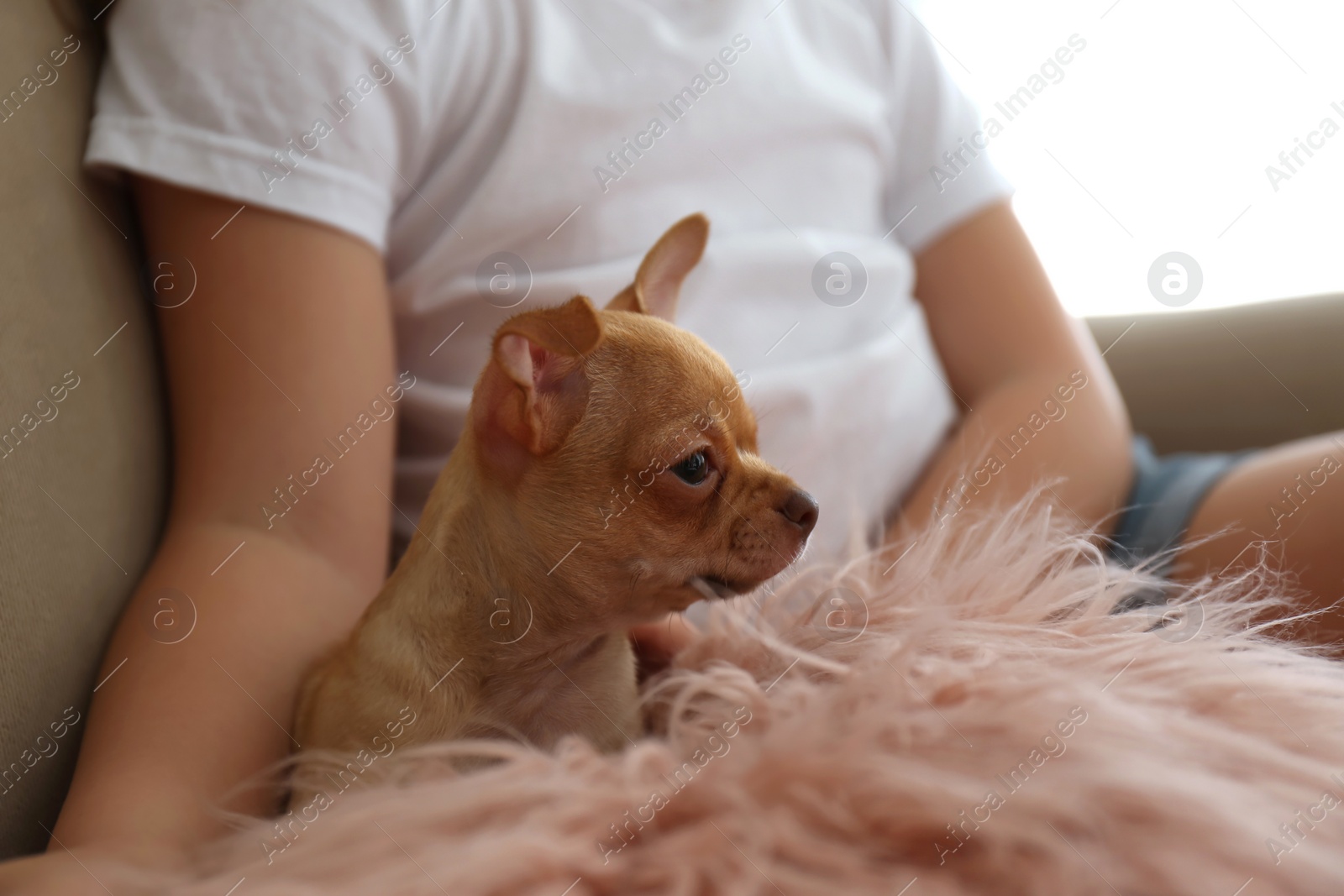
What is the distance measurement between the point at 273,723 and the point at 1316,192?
5.34 feet

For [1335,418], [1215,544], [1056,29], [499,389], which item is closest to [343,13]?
[499,389]

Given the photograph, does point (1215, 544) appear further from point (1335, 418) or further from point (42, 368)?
point (42, 368)

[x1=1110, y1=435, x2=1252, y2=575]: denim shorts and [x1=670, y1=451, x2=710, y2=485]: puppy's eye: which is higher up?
[x1=670, y1=451, x2=710, y2=485]: puppy's eye

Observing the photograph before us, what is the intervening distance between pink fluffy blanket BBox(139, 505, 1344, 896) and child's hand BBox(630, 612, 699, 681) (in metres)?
0.13

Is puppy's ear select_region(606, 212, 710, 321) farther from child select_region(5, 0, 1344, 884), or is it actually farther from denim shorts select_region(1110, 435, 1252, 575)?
denim shorts select_region(1110, 435, 1252, 575)

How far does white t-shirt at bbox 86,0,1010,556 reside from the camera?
82cm

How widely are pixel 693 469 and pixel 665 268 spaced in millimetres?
198

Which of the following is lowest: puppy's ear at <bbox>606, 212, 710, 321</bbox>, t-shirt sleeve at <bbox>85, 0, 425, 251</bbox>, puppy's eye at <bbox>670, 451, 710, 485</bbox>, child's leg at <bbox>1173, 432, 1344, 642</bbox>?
child's leg at <bbox>1173, 432, 1344, 642</bbox>

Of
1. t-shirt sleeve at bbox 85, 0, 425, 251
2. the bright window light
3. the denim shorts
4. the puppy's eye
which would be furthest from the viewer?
the bright window light

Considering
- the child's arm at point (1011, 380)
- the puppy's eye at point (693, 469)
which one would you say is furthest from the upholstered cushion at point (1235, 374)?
the puppy's eye at point (693, 469)

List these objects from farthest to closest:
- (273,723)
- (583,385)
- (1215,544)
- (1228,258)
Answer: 1. (1228,258)
2. (1215,544)
3. (273,723)
4. (583,385)

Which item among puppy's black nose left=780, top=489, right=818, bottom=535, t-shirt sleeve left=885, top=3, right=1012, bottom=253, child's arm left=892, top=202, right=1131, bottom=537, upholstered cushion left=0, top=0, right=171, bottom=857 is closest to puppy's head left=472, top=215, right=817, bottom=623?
puppy's black nose left=780, top=489, right=818, bottom=535

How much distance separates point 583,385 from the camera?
56 cm

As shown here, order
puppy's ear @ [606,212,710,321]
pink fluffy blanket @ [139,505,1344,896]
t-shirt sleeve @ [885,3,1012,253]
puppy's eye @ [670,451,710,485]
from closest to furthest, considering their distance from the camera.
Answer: pink fluffy blanket @ [139,505,1344,896], puppy's eye @ [670,451,710,485], puppy's ear @ [606,212,710,321], t-shirt sleeve @ [885,3,1012,253]
